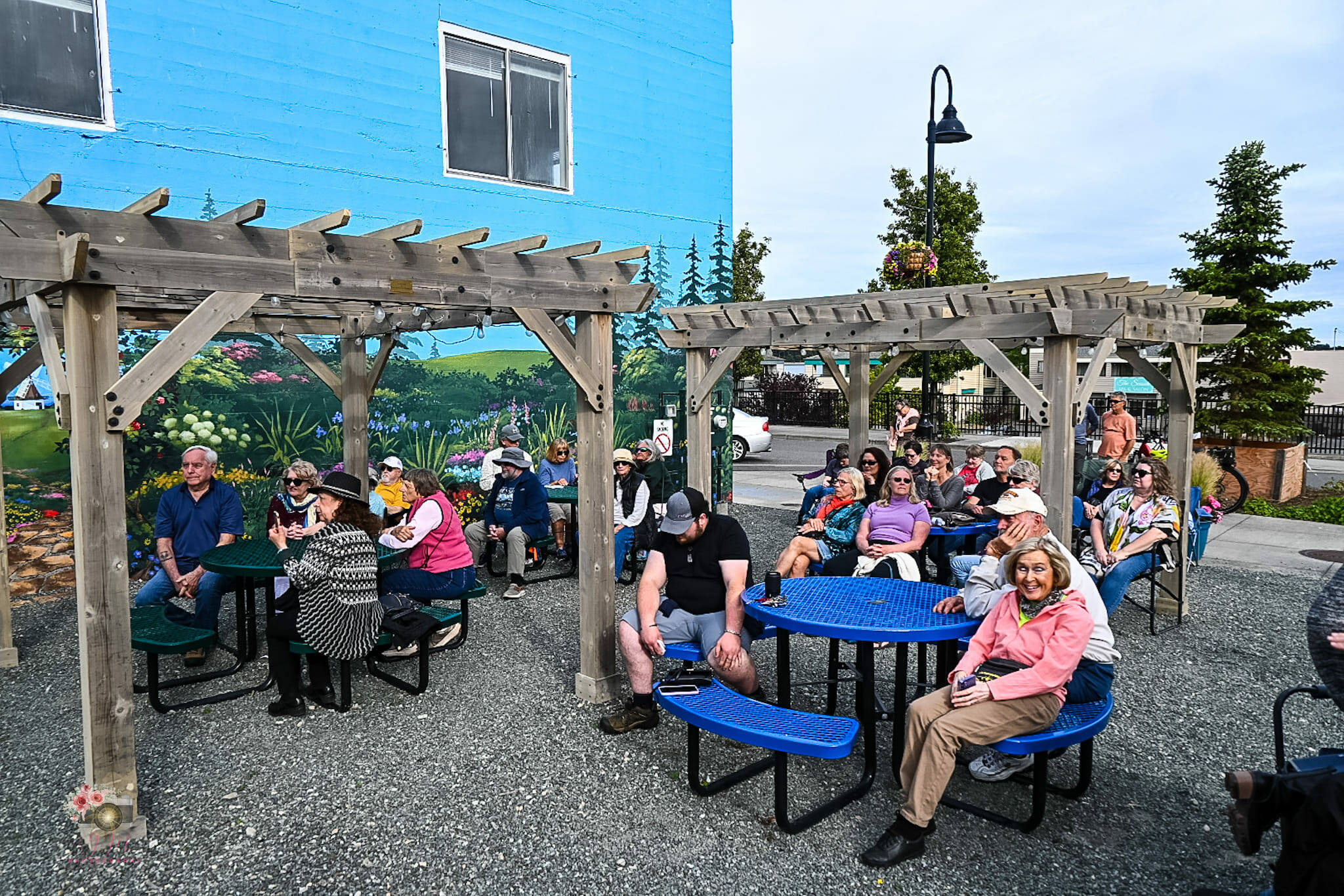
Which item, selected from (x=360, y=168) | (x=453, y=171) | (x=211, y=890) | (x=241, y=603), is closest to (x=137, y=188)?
(x=360, y=168)

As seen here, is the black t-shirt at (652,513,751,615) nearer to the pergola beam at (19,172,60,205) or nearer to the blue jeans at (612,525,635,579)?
the pergola beam at (19,172,60,205)

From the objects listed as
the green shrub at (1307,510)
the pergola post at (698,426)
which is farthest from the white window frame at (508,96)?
the green shrub at (1307,510)

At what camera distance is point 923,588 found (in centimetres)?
474

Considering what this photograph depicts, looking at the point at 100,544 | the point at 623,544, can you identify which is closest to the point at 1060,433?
the point at 623,544

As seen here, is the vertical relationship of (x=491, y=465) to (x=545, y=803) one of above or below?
above

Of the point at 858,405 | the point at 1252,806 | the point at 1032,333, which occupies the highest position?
the point at 1032,333

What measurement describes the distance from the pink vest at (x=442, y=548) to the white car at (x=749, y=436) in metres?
15.7

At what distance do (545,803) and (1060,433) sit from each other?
13.7 ft

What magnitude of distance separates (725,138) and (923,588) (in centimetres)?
850

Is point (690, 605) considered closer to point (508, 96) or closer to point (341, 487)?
point (341, 487)

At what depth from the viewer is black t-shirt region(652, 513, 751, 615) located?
465 cm

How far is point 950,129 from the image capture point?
1145 centimetres

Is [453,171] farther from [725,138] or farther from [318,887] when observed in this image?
[318,887]

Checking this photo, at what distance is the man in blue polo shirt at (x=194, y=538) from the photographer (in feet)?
18.4
